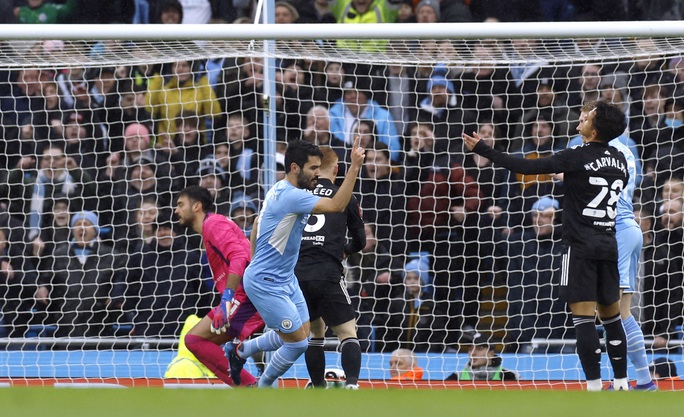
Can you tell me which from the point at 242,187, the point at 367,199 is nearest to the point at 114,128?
the point at 242,187

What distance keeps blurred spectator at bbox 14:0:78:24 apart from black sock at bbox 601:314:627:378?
7.16 meters

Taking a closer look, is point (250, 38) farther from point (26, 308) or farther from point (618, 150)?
point (26, 308)

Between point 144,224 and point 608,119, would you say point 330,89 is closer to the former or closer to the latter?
point 144,224

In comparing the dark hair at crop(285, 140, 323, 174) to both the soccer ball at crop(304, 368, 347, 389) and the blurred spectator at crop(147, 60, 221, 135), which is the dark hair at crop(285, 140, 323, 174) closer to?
the soccer ball at crop(304, 368, 347, 389)

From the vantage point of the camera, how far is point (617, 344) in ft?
24.1

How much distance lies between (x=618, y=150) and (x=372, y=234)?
10.6 ft

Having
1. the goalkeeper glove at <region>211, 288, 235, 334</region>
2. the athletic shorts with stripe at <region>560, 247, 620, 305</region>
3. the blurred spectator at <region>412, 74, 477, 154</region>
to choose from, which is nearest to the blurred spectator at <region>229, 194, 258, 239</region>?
the blurred spectator at <region>412, 74, 477, 154</region>

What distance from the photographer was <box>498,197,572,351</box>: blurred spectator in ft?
32.0

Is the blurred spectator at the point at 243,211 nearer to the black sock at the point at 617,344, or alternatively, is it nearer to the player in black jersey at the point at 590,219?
the player in black jersey at the point at 590,219

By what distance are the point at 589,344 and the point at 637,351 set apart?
30.7 inches

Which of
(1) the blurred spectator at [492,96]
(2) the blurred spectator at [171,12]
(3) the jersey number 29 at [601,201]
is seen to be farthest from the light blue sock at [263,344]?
(2) the blurred spectator at [171,12]

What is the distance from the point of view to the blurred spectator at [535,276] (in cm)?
977

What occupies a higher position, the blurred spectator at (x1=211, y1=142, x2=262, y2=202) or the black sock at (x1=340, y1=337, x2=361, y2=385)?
the blurred spectator at (x1=211, y1=142, x2=262, y2=202)

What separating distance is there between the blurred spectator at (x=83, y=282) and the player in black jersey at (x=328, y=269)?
8.05 ft
